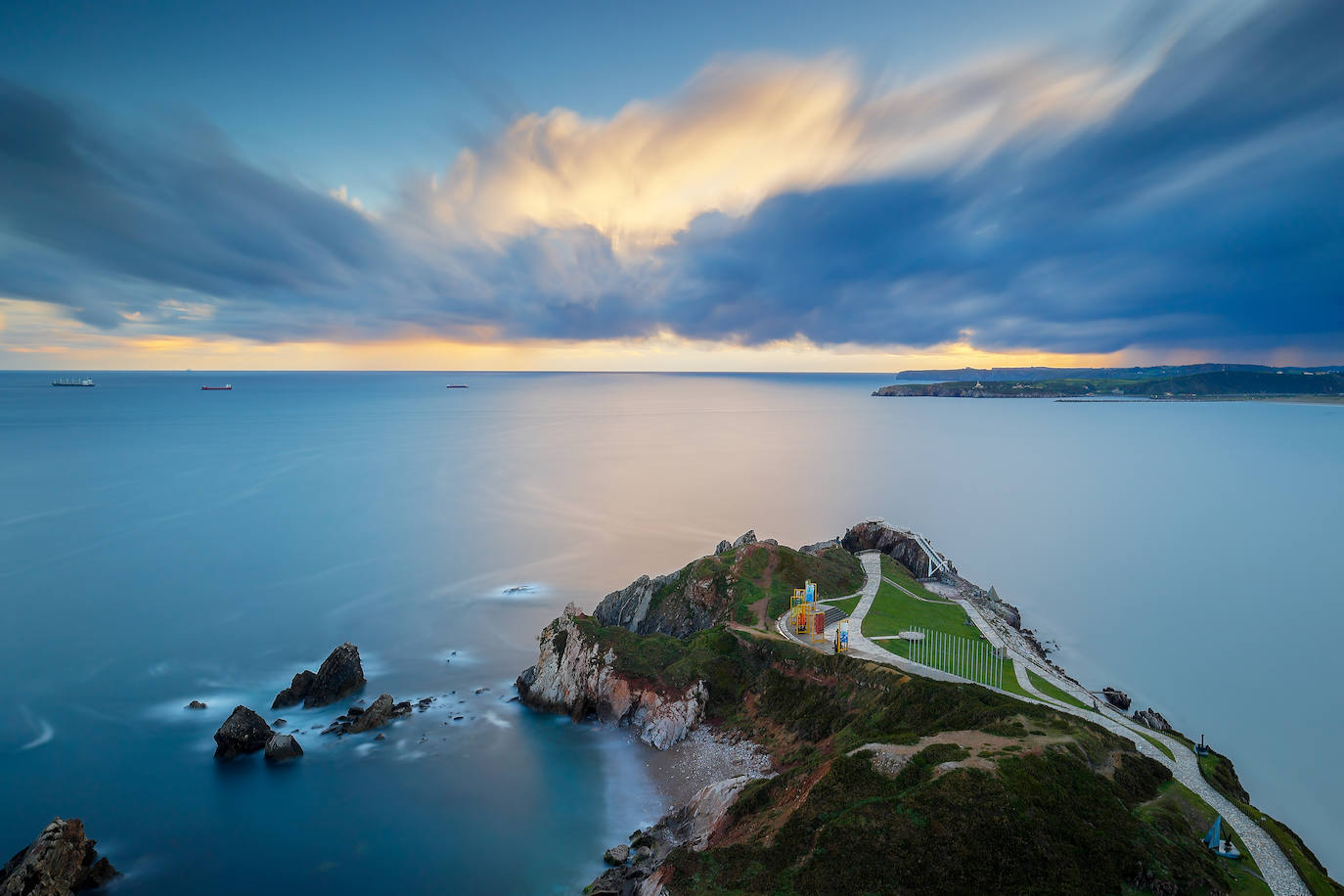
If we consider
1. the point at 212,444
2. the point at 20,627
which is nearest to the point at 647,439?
the point at 212,444

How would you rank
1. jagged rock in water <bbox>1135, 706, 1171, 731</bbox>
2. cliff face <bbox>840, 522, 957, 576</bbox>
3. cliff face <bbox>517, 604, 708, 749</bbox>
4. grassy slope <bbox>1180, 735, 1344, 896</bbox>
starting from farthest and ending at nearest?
cliff face <bbox>840, 522, 957, 576</bbox>
cliff face <bbox>517, 604, 708, 749</bbox>
jagged rock in water <bbox>1135, 706, 1171, 731</bbox>
grassy slope <bbox>1180, 735, 1344, 896</bbox>

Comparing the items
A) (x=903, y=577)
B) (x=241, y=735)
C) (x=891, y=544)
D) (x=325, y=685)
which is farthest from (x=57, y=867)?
(x=891, y=544)

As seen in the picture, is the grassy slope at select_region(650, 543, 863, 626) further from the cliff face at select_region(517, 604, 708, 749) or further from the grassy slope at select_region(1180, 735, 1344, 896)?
the grassy slope at select_region(1180, 735, 1344, 896)

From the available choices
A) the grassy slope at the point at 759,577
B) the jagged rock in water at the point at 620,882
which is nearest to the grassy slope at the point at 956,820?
the jagged rock in water at the point at 620,882

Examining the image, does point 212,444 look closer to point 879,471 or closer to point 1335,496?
point 879,471

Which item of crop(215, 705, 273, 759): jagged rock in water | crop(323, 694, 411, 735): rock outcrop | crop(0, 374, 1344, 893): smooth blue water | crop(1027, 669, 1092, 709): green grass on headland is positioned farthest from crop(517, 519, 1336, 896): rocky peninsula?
crop(215, 705, 273, 759): jagged rock in water
